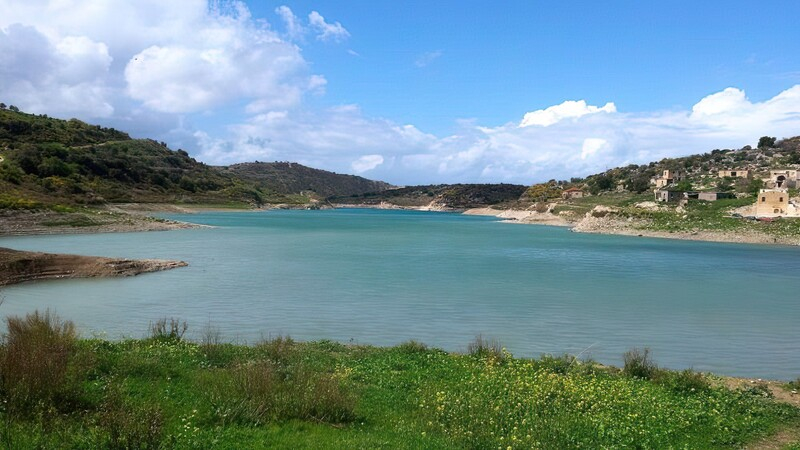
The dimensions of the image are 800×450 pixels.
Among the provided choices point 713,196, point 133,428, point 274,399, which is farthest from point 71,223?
point 713,196

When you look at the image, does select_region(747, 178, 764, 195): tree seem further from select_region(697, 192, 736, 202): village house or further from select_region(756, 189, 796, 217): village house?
select_region(756, 189, 796, 217): village house

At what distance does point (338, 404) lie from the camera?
830 cm

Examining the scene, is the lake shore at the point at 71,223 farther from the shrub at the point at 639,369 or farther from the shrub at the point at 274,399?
the shrub at the point at 639,369

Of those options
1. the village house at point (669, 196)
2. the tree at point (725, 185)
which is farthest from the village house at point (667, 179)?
the village house at point (669, 196)

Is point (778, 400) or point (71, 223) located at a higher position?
point (71, 223)

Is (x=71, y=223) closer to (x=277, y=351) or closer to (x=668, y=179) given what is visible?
(x=277, y=351)

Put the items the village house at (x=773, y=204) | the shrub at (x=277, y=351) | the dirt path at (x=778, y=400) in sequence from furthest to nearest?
the village house at (x=773, y=204) < the shrub at (x=277, y=351) < the dirt path at (x=778, y=400)

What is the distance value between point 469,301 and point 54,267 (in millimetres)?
20658

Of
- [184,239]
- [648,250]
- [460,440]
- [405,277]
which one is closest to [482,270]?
[405,277]

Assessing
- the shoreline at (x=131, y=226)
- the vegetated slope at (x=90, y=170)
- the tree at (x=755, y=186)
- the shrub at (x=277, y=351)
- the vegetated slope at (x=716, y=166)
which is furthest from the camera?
the vegetated slope at (x=716, y=166)

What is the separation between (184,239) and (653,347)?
164 ft

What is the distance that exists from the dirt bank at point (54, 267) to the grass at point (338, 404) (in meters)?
18.2

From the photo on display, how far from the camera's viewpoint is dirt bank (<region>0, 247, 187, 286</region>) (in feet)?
87.6

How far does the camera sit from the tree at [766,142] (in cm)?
15925
